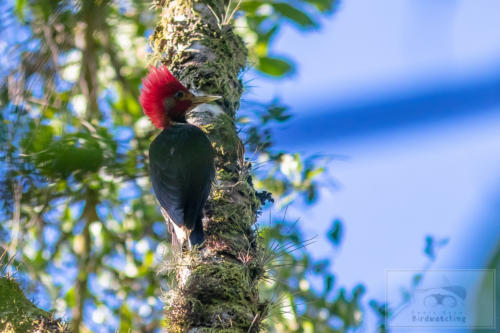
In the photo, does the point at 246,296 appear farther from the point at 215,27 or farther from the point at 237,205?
the point at 215,27

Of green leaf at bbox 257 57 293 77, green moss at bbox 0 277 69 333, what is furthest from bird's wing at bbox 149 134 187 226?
green leaf at bbox 257 57 293 77

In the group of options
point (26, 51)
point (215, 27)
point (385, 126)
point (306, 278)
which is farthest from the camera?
point (306, 278)

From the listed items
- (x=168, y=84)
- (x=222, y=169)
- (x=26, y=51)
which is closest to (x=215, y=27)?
(x=168, y=84)

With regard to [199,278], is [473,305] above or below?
below

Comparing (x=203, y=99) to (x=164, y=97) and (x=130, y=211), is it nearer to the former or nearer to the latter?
(x=164, y=97)

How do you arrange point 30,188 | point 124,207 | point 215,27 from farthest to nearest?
point 124,207
point 215,27
point 30,188

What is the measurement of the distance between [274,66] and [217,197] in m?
3.11

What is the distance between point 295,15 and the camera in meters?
4.85

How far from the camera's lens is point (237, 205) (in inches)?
135

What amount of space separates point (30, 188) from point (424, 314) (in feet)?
10.2

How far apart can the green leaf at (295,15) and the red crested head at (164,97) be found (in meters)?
1.14

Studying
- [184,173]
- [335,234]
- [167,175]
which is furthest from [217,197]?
[335,234]

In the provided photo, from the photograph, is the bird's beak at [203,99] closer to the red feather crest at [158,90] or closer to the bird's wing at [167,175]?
the red feather crest at [158,90]

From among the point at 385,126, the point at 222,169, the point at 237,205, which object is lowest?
the point at 385,126
